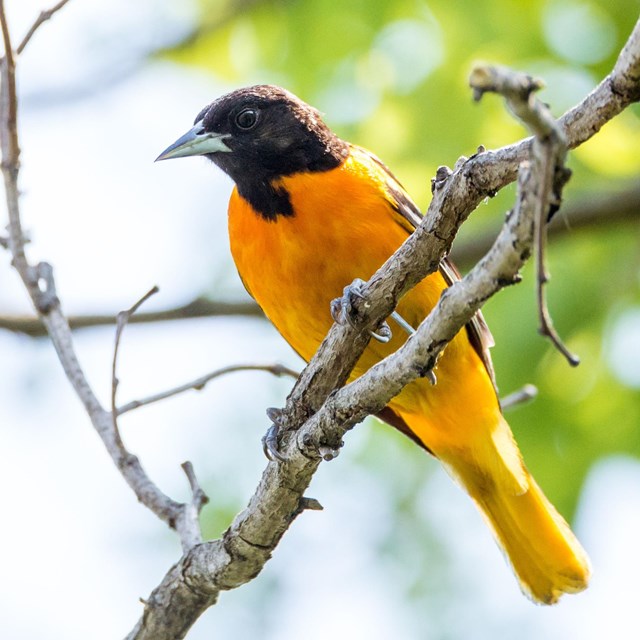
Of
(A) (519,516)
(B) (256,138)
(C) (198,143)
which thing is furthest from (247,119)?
(A) (519,516)

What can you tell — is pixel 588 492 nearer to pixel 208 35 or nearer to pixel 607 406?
pixel 607 406

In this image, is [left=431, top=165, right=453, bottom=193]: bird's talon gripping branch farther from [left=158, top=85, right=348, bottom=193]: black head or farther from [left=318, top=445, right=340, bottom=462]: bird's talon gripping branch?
[left=158, top=85, right=348, bottom=193]: black head

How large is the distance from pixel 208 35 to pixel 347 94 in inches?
47.0

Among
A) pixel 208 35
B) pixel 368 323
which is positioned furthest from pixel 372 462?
pixel 368 323

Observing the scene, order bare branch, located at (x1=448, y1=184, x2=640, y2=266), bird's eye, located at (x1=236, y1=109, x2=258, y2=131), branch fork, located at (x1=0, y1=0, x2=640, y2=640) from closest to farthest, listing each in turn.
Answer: branch fork, located at (x1=0, y1=0, x2=640, y2=640)
bird's eye, located at (x1=236, y1=109, x2=258, y2=131)
bare branch, located at (x1=448, y1=184, x2=640, y2=266)

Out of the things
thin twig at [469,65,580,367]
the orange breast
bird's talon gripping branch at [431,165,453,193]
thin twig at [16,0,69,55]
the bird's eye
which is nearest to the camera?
thin twig at [469,65,580,367]

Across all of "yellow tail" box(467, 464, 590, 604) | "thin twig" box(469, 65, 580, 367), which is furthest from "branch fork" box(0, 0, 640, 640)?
"yellow tail" box(467, 464, 590, 604)

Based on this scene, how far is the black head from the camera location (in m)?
4.65

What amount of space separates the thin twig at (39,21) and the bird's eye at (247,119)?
47.8 inches

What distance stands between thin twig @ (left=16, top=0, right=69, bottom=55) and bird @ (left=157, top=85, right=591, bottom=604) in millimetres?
1001

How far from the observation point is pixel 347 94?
21.0ft

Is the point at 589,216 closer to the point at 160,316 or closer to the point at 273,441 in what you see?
the point at 160,316

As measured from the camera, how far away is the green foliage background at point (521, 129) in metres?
5.67

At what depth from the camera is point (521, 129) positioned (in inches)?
233
